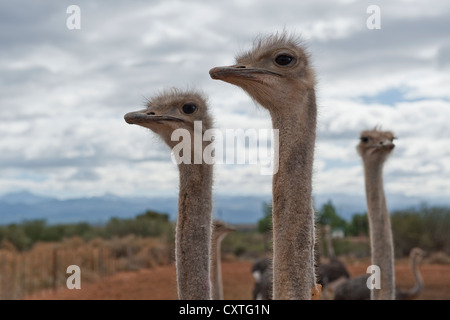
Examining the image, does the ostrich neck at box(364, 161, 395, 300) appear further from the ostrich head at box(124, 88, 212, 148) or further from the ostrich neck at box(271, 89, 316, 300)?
the ostrich neck at box(271, 89, 316, 300)

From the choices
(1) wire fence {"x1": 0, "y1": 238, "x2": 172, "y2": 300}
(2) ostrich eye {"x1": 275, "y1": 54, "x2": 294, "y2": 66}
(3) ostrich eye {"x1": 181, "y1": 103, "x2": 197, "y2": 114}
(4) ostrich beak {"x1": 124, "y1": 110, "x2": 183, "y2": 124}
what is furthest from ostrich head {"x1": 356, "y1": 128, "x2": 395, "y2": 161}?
(1) wire fence {"x1": 0, "y1": 238, "x2": 172, "y2": 300}

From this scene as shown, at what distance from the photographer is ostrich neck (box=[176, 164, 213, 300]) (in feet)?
13.9

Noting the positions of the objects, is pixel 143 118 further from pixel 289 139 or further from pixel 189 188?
pixel 289 139

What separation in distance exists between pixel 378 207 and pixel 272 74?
3416 millimetres

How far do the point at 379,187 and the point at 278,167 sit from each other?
11.9 ft

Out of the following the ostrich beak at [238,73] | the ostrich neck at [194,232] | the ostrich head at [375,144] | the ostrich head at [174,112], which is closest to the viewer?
the ostrich beak at [238,73]

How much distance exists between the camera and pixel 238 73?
3.59m

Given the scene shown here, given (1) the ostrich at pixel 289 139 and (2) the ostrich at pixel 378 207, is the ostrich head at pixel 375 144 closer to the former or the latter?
(2) the ostrich at pixel 378 207

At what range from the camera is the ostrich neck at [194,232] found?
4.22 meters

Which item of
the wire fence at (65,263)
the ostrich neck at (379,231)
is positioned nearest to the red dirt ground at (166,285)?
the wire fence at (65,263)

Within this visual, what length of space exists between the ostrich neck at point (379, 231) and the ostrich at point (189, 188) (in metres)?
2.42
